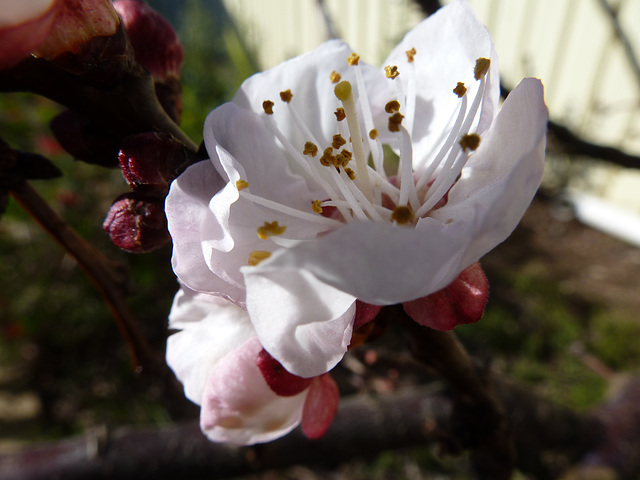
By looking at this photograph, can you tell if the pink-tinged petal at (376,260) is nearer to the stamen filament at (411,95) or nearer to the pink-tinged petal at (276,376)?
the pink-tinged petal at (276,376)

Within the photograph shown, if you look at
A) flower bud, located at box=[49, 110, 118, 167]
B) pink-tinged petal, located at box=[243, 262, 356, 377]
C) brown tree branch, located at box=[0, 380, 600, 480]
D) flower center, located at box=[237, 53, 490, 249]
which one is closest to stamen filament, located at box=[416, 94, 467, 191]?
flower center, located at box=[237, 53, 490, 249]

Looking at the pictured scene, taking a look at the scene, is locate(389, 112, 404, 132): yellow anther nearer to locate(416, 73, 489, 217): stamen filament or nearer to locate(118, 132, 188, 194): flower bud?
locate(416, 73, 489, 217): stamen filament

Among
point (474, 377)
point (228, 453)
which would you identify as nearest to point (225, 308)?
point (474, 377)

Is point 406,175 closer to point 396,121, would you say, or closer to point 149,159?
point 396,121

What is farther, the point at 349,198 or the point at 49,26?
the point at 349,198

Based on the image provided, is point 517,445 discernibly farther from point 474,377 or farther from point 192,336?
point 192,336

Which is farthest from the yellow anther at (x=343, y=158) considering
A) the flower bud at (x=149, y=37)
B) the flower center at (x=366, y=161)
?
the flower bud at (x=149, y=37)

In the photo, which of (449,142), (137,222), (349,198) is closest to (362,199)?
(349,198)
